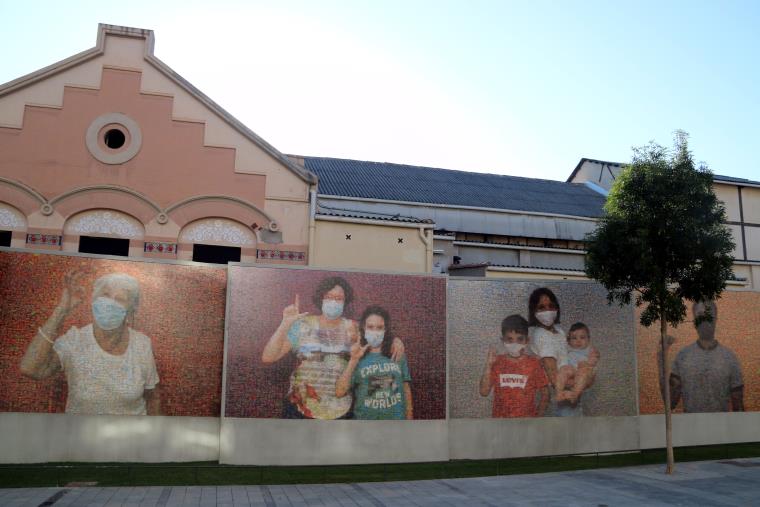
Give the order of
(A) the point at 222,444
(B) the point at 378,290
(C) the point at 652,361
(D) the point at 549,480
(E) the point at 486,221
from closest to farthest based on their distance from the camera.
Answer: (D) the point at 549,480 → (A) the point at 222,444 → (B) the point at 378,290 → (C) the point at 652,361 → (E) the point at 486,221

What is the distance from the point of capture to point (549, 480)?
48.0ft

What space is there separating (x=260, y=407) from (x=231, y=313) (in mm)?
2585

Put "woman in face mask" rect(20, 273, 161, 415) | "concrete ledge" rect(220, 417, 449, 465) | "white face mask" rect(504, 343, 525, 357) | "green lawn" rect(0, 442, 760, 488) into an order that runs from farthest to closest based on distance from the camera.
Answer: "white face mask" rect(504, 343, 525, 357) < "concrete ledge" rect(220, 417, 449, 465) < "woman in face mask" rect(20, 273, 161, 415) < "green lawn" rect(0, 442, 760, 488)

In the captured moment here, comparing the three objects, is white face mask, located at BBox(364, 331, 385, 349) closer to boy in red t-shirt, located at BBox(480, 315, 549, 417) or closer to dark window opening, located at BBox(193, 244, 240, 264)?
boy in red t-shirt, located at BBox(480, 315, 549, 417)

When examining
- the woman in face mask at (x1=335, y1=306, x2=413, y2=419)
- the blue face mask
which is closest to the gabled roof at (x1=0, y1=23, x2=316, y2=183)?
the woman in face mask at (x1=335, y1=306, x2=413, y2=419)

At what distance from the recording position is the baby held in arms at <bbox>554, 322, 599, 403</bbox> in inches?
720

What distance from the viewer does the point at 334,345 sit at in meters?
16.8

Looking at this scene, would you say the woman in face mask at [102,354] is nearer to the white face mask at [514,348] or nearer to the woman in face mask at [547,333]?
the white face mask at [514,348]

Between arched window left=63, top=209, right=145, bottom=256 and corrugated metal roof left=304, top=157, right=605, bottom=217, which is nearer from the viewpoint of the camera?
arched window left=63, top=209, right=145, bottom=256

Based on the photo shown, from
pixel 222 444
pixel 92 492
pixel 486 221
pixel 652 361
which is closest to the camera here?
pixel 92 492

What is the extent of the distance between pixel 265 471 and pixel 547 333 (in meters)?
9.07

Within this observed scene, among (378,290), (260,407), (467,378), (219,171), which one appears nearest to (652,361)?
(467,378)

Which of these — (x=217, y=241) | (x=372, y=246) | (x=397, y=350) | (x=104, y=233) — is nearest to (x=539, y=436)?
(x=397, y=350)

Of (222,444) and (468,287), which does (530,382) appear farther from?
(222,444)
